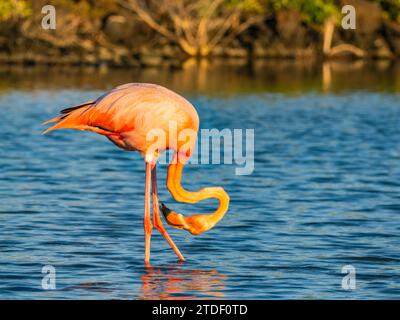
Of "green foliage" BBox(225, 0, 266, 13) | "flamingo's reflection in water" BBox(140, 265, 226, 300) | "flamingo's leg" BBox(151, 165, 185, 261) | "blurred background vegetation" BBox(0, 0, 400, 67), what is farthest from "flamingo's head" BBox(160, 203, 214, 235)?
"green foliage" BBox(225, 0, 266, 13)

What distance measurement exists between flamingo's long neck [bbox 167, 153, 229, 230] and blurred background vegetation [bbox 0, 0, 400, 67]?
40947mm

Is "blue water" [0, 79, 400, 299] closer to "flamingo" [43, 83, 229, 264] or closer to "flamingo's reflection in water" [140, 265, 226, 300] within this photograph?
"flamingo's reflection in water" [140, 265, 226, 300]

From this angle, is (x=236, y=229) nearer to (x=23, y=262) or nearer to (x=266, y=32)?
(x=23, y=262)

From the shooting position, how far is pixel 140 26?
5781 cm

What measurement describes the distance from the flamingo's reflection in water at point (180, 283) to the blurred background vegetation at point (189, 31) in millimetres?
41128

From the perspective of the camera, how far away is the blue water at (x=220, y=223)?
1031cm

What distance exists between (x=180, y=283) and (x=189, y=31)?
153 feet

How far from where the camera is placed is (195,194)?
10.7 meters

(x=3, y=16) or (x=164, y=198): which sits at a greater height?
(x=3, y=16)

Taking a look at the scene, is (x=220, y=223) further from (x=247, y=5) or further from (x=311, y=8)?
(x=311, y=8)

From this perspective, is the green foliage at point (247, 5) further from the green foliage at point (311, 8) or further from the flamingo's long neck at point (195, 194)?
the flamingo's long neck at point (195, 194)

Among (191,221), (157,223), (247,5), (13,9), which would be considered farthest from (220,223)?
(247,5)
